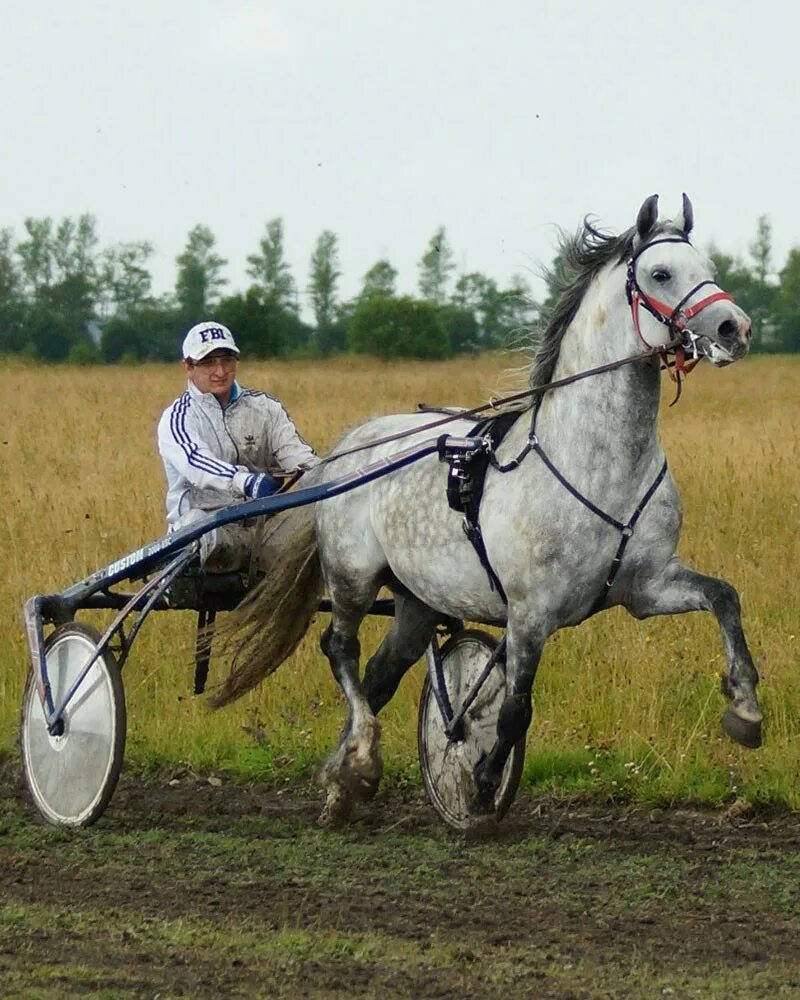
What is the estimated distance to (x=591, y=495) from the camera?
5.55 m

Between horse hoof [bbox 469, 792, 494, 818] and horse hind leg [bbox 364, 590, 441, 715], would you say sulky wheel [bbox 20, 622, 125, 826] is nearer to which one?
horse hind leg [bbox 364, 590, 441, 715]

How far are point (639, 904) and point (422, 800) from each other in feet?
6.72

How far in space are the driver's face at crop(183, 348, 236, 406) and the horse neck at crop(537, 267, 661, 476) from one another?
177 cm

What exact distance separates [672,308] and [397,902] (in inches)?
76.4

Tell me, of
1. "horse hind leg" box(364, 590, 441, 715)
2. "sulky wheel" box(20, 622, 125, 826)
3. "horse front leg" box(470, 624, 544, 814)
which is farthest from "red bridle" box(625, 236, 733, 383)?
"sulky wheel" box(20, 622, 125, 826)

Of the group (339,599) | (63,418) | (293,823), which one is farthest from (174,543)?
(63,418)

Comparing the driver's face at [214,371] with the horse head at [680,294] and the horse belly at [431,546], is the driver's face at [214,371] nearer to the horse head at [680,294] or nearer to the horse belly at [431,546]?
the horse belly at [431,546]

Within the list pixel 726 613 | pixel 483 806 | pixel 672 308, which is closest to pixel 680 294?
pixel 672 308

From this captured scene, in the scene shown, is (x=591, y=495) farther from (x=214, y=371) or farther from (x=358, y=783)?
(x=214, y=371)

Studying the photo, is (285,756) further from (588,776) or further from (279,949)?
(279,949)

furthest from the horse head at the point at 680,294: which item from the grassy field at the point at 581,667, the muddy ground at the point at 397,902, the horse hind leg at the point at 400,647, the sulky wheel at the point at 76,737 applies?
the sulky wheel at the point at 76,737

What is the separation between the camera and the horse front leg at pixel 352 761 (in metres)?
6.51

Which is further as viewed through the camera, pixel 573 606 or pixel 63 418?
pixel 63 418

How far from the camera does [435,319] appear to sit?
44.6 metres
